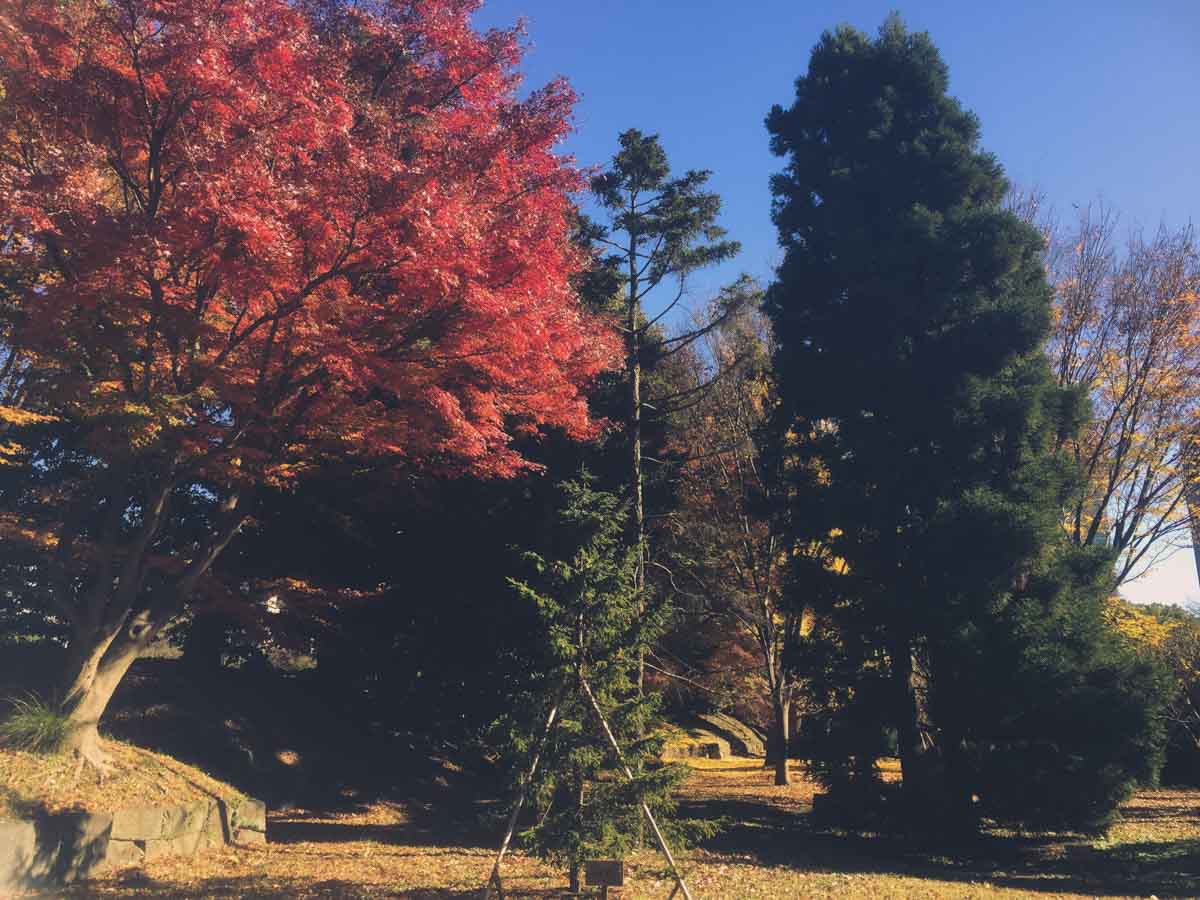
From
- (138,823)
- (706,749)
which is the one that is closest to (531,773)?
(138,823)

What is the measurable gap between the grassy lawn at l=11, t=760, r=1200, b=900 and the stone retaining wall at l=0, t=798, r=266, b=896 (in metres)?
0.26

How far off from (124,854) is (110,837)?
29 centimetres

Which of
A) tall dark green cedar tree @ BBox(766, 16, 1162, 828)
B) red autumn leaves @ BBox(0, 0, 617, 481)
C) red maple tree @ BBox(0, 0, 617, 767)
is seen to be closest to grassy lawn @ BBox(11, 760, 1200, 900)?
tall dark green cedar tree @ BBox(766, 16, 1162, 828)

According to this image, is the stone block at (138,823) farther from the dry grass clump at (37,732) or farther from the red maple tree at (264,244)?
the dry grass clump at (37,732)

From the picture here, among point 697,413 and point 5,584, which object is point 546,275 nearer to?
point 697,413

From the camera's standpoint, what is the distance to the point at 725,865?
10672mm

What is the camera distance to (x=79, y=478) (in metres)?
14.0

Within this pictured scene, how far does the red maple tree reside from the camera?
734 cm

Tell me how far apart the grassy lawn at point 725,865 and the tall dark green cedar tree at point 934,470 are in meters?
0.83

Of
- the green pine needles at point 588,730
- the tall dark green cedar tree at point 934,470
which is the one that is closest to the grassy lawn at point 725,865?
the tall dark green cedar tree at point 934,470

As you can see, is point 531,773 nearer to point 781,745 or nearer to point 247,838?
point 247,838

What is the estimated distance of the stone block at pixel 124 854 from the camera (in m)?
8.69

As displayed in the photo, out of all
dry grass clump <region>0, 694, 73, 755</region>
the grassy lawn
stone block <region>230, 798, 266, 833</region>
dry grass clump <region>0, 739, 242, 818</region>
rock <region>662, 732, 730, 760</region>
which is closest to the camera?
dry grass clump <region>0, 739, 242, 818</region>

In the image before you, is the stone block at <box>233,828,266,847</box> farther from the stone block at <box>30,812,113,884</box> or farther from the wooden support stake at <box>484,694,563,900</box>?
the wooden support stake at <box>484,694,563,900</box>
